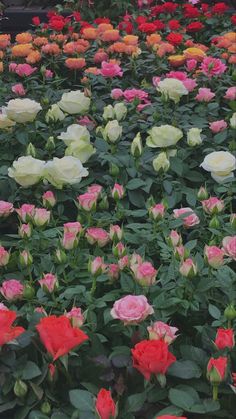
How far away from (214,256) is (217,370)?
1.13 feet

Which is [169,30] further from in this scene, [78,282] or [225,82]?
[78,282]

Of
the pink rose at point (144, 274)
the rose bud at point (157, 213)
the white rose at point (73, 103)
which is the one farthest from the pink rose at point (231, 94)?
the pink rose at point (144, 274)

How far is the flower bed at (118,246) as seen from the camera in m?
1.31

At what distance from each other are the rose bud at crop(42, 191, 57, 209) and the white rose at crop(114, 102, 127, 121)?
30.2 inches

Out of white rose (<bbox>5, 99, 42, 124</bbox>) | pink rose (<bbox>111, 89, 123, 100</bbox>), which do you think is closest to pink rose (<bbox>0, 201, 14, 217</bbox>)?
white rose (<bbox>5, 99, 42, 124</bbox>)

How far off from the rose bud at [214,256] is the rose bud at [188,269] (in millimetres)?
56

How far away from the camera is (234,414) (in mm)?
1331

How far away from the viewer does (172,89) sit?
272 centimetres

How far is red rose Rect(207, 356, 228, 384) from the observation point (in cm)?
127

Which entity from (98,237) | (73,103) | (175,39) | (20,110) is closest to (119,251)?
(98,237)

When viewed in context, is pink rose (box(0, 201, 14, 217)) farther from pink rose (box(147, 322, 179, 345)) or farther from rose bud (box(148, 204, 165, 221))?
pink rose (box(147, 322, 179, 345))

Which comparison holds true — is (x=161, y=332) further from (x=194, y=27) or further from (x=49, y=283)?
(x=194, y=27)

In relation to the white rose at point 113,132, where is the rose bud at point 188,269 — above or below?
above

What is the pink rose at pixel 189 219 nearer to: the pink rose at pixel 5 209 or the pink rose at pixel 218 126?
the pink rose at pixel 5 209
